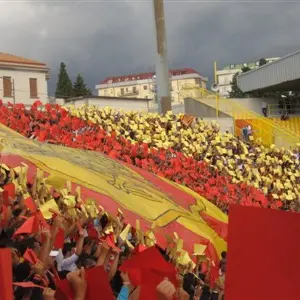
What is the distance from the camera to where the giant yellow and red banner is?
740 cm

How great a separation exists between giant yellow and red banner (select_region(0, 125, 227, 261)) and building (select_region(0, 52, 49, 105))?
90.7 ft

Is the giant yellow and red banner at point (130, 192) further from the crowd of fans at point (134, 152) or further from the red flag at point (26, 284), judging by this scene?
the red flag at point (26, 284)

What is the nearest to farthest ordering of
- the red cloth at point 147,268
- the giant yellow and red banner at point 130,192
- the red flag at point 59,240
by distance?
A: the red cloth at point 147,268
the red flag at point 59,240
the giant yellow and red banner at point 130,192

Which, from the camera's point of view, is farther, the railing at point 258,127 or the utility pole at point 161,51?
the railing at point 258,127

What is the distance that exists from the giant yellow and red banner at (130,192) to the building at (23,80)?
27.6m

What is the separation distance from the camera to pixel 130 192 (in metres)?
8.33

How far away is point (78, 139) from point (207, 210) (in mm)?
3157

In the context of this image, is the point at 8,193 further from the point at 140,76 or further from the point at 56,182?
the point at 140,76

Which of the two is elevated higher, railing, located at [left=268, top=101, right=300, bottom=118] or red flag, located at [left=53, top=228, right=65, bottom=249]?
railing, located at [left=268, top=101, right=300, bottom=118]

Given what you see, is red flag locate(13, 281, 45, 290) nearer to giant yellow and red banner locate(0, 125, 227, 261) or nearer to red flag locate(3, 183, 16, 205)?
red flag locate(3, 183, 16, 205)

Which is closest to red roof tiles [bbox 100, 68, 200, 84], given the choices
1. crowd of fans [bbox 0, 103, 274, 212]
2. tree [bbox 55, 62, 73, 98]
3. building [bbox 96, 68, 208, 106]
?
building [bbox 96, 68, 208, 106]

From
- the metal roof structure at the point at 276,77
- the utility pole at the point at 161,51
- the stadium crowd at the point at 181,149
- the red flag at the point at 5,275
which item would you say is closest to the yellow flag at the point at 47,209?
the red flag at the point at 5,275

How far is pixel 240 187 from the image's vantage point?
12828mm

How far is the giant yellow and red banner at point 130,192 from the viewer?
24.3ft
